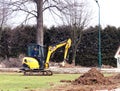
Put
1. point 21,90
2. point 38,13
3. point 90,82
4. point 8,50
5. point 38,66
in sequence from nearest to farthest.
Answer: point 21,90 → point 90,82 → point 38,66 → point 38,13 → point 8,50

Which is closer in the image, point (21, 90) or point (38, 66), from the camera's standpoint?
point (21, 90)

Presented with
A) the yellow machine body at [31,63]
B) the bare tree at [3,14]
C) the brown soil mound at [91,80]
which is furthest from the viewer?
the bare tree at [3,14]

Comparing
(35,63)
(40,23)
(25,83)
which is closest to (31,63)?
(35,63)

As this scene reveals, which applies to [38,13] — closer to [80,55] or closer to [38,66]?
[80,55]

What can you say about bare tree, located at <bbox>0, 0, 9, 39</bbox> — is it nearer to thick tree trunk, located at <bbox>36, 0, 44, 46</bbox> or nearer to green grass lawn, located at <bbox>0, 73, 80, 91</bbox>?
thick tree trunk, located at <bbox>36, 0, 44, 46</bbox>

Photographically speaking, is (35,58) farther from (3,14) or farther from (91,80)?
(91,80)

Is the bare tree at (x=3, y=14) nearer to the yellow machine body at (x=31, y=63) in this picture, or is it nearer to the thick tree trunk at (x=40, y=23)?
the thick tree trunk at (x=40, y=23)

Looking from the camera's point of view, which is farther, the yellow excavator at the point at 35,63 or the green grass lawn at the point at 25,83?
the yellow excavator at the point at 35,63

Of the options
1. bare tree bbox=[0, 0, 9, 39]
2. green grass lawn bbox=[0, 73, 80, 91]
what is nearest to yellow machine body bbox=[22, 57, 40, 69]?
green grass lawn bbox=[0, 73, 80, 91]

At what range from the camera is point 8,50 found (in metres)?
52.2

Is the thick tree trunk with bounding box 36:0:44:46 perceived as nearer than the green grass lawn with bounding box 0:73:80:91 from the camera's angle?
No

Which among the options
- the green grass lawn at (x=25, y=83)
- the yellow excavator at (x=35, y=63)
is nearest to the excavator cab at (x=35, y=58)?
the yellow excavator at (x=35, y=63)

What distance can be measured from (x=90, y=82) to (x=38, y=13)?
2470cm

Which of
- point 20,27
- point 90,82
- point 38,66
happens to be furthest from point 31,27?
point 90,82
